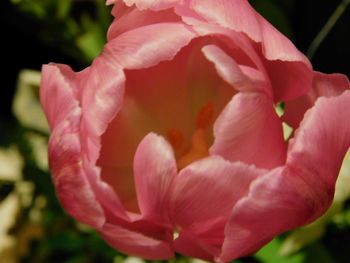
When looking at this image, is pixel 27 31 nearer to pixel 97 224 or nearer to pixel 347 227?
pixel 347 227

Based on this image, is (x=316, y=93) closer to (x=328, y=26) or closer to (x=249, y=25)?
(x=249, y=25)

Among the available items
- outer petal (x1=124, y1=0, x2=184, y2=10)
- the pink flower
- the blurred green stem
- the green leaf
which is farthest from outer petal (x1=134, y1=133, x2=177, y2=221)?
the blurred green stem

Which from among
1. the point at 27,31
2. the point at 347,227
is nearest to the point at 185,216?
the point at 347,227

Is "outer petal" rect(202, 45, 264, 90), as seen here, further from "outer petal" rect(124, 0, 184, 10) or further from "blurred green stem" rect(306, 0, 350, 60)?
"blurred green stem" rect(306, 0, 350, 60)

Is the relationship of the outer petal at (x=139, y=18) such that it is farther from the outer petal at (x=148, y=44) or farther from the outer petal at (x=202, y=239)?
the outer petal at (x=202, y=239)

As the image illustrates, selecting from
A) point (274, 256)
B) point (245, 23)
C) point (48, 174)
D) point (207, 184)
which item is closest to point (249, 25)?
point (245, 23)

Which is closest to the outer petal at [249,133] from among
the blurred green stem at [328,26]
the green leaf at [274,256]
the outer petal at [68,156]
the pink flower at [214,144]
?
the pink flower at [214,144]
